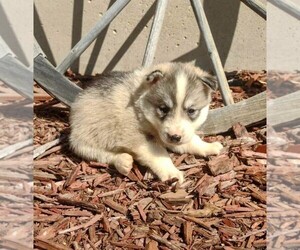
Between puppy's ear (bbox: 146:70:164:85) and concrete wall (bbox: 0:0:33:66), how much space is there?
95 cm

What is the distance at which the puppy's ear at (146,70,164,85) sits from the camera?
10.2 ft

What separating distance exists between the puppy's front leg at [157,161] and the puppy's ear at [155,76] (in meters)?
0.36

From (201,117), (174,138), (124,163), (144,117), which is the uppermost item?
(201,117)

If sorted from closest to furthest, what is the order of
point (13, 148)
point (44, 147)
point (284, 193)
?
point (13, 148)
point (284, 193)
point (44, 147)

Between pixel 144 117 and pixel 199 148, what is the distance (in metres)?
0.45

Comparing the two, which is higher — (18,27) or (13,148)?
(18,27)

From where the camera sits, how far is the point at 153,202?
116 inches

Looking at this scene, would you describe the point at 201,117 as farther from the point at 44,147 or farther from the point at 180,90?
the point at 44,147

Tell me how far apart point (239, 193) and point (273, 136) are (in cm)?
36

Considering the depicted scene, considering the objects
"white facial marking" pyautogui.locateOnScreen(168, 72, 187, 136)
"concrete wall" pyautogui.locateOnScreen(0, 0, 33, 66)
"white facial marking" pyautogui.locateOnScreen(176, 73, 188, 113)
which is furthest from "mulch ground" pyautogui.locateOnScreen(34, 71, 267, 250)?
"concrete wall" pyautogui.locateOnScreen(0, 0, 33, 66)

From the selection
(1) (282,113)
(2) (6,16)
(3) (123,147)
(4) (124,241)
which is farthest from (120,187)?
(2) (6,16)

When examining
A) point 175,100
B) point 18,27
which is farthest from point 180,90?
point 18,27

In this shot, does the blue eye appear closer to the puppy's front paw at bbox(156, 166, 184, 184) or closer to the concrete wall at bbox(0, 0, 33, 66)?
the puppy's front paw at bbox(156, 166, 184, 184)

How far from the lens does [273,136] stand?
3.11 meters
